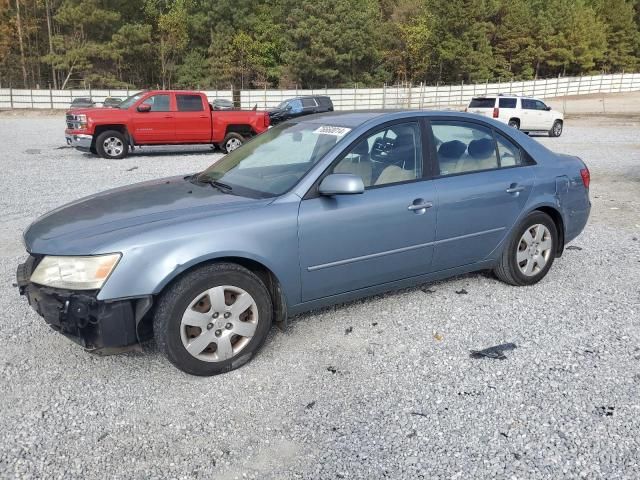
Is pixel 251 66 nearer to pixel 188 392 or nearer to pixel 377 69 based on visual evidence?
pixel 377 69

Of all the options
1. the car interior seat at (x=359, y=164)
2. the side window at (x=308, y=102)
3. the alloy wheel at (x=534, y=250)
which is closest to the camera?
the car interior seat at (x=359, y=164)

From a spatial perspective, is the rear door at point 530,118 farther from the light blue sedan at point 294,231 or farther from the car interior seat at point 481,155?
the car interior seat at point 481,155

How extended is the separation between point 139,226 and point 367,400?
165 cm

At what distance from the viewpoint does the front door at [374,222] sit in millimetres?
3691

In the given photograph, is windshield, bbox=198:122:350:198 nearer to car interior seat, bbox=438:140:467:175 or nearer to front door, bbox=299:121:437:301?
front door, bbox=299:121:437:301

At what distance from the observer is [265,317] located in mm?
3555

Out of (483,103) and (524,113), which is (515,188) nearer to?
(524,113)

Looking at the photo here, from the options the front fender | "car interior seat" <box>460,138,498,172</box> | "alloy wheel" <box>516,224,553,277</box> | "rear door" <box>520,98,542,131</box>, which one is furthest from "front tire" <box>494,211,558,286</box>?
"rear door" <box>520,98,542,131</box>

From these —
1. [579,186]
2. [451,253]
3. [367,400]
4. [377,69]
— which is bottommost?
[367,400]

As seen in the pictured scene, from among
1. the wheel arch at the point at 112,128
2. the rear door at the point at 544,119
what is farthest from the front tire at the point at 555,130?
the wheel arch at the point at 112,128

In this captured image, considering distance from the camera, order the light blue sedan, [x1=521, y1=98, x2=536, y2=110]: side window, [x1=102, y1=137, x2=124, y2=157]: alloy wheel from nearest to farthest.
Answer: the light blue sedan < [x1=102, y1=137, x2=124, y2=157]: alloy wheel < [x1=521, y1=98, x2=536, y2=110]: side window

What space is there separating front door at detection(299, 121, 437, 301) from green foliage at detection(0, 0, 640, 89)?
174 feet

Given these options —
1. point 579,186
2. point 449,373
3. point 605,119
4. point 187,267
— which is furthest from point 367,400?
point 605,119

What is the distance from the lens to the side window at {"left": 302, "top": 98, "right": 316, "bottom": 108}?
25.8 m
